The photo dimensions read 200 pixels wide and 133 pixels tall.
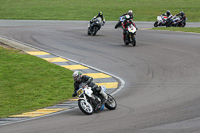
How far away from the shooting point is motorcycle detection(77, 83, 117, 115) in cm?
1112

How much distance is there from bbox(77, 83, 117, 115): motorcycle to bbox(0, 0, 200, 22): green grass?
3555 cm

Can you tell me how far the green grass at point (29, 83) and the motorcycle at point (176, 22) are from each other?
2000 centimetres

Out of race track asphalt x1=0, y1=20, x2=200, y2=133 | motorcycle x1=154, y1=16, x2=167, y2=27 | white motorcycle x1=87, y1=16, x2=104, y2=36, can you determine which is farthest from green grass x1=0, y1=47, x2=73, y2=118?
motorcycle x1=154, y1=16, x2=167, y2=27

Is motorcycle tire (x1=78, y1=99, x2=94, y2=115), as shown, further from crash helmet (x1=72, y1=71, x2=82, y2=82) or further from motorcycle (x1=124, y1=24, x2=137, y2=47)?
motorcycle (x1=124, y1=24, x2=137, y2=47)

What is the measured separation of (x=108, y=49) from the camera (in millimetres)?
23781

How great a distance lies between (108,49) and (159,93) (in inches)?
419

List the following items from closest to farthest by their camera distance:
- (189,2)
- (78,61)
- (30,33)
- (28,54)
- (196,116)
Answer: (196,116) → (78,61) → (28,54) → (30,33) → (189,2)


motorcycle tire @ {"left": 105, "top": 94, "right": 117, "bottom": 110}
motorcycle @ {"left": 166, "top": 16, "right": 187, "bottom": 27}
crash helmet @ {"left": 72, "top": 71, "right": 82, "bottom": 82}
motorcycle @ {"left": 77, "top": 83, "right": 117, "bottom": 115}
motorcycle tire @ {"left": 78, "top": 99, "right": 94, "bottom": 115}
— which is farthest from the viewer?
motorcycle @ {"left": 166, "top": 16, "right": 187, "bottom": 27}

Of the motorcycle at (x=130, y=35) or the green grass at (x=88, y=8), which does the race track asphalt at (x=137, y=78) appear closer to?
the motorcycle at (x=130, y=35)

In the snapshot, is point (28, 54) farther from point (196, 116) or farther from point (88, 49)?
point (196, 116)

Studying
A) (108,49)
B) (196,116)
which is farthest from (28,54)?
(196,116)

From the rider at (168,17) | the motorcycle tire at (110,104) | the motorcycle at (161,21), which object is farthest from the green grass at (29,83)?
the rider at (168,17)

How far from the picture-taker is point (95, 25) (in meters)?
30.3

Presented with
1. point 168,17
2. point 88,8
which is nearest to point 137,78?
point 168,17
